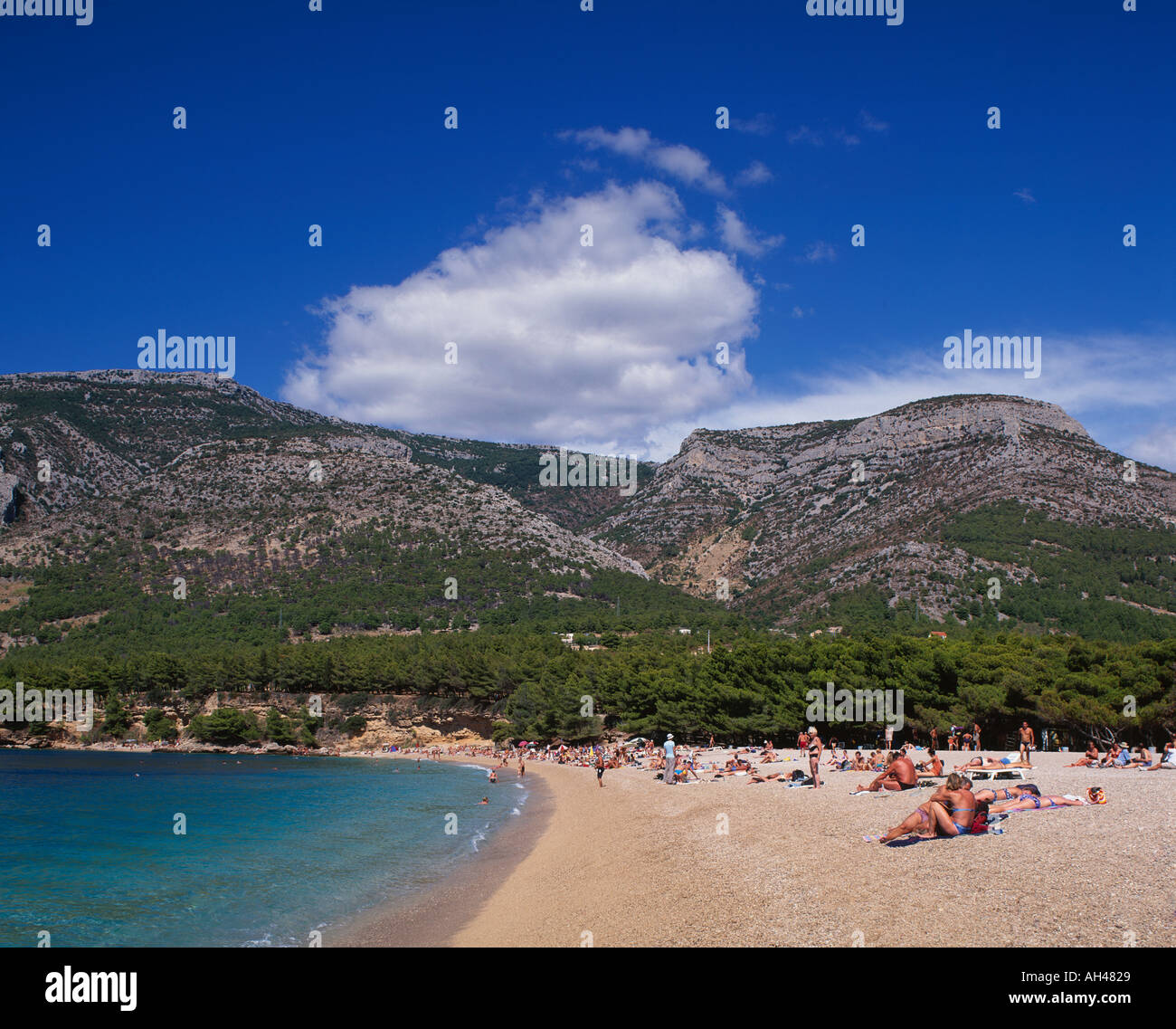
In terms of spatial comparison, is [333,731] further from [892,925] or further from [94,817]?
[892,925]

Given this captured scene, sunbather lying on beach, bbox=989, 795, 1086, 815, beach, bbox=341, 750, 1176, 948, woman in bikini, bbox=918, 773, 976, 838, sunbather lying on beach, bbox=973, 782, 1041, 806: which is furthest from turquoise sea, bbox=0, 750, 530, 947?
sunbather lying on beach, bbox=989, 795, 1086, 815

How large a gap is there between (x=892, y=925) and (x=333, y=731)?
60.5m

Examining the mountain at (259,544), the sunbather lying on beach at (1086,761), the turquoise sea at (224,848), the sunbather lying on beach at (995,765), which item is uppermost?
the mountain at (259,544)

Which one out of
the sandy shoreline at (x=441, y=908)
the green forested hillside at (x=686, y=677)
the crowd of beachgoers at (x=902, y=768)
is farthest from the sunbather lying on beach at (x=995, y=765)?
the sandy shoreline at (x=441, y=908)

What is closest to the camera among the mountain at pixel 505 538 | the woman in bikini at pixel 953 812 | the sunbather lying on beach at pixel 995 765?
the woman in bikini at pixel 953 812

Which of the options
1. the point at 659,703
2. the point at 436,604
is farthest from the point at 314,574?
the point at 659,703

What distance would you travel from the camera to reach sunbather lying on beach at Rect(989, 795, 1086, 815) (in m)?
15.2

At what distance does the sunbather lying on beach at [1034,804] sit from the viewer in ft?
49.8

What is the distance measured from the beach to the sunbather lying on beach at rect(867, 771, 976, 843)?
0.29 meters

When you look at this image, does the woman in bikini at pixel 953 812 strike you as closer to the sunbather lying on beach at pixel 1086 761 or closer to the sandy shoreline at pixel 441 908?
the sandy shoreline at pixel 441 908

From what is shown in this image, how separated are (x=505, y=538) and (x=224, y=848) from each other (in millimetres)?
72544

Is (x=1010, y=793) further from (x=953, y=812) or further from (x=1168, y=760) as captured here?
(x=1168, y=760)

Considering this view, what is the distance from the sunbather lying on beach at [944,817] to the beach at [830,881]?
285 millimetres

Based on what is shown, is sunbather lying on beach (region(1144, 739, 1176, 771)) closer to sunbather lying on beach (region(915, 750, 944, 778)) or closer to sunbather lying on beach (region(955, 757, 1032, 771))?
sunbather lying on beach (region(955, 757, 1032, 771))
